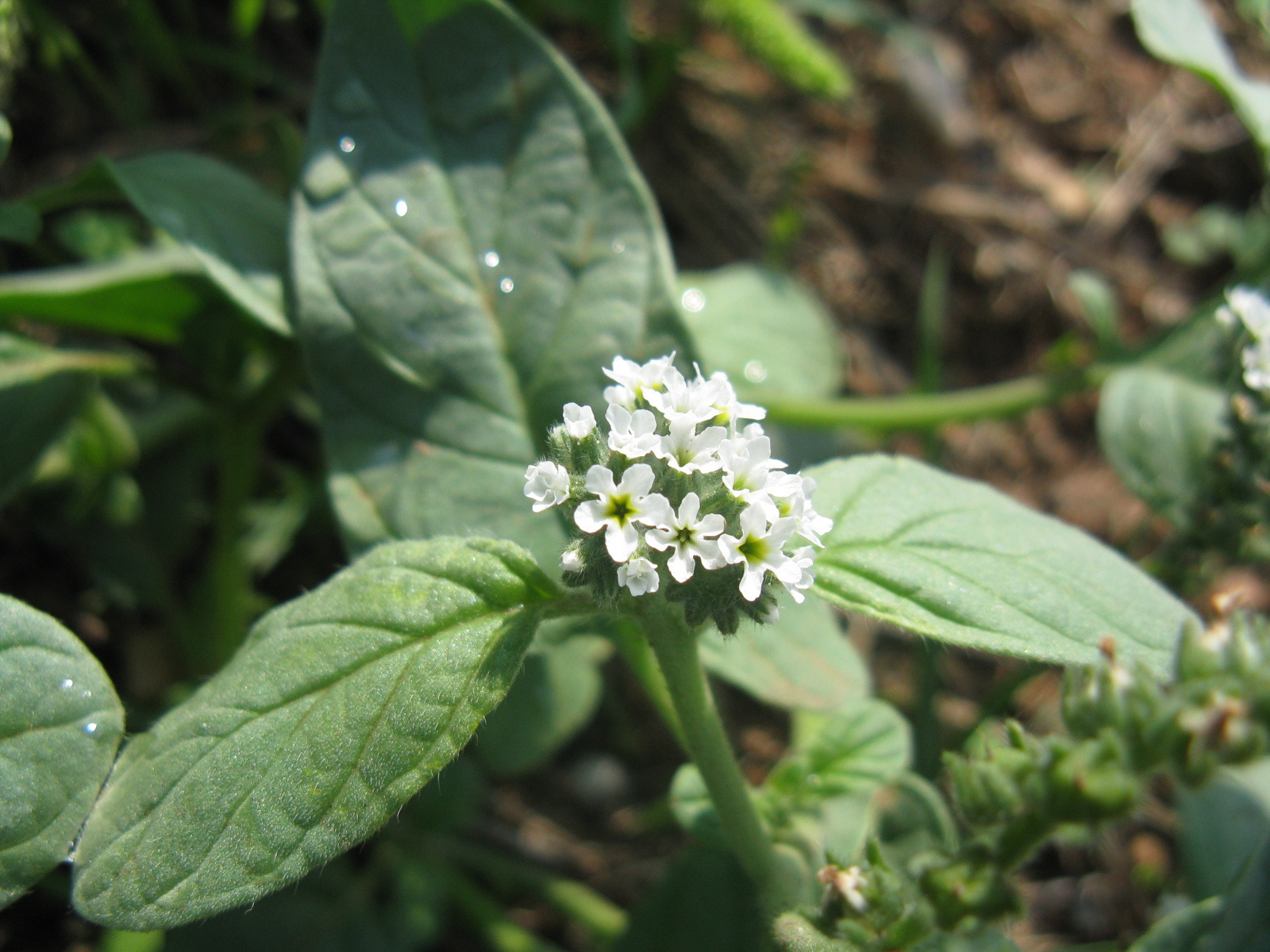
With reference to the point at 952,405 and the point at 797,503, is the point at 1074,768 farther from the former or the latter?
the point at 952,405

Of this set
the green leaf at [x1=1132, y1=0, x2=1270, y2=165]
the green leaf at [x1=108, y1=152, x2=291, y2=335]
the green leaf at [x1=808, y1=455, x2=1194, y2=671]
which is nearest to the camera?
the green leaf at [x1=808, y1=455, x2=1194, y2=671]

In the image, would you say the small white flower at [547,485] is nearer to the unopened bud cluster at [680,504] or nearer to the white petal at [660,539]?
the unopened bud cluster at [680,504]

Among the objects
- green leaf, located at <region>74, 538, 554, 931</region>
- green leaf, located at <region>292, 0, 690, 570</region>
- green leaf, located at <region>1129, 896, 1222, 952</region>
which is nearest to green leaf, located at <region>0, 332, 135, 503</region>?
green leaf, located at <region>292, 0, 690, 570</region>

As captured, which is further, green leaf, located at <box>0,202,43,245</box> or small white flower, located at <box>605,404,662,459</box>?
green leaf, located at <box>0,202,43,245</box>

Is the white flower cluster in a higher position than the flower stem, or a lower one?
higher

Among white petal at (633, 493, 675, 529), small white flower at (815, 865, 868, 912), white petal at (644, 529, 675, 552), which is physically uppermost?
white petal at (633, 493, 675, 529)

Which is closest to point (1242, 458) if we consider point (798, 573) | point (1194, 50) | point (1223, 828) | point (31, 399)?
point (1223, 828)

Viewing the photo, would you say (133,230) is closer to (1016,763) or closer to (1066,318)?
(1016,763)

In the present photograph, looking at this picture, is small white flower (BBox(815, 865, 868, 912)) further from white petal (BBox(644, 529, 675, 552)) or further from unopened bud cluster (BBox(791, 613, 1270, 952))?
white petal (BBox(644, 529, 675, 552))
